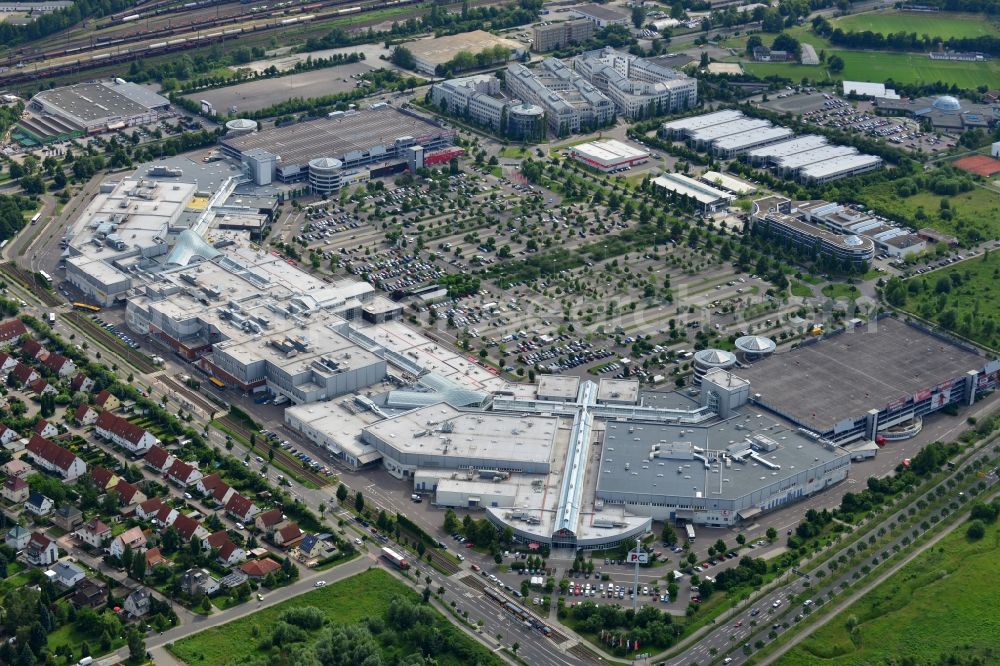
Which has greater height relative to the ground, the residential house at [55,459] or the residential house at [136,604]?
the residential house at [55,459]

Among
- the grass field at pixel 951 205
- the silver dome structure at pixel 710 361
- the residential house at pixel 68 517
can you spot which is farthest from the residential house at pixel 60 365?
the grass field at pixel 951 205

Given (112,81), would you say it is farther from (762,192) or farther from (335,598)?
(335,598)

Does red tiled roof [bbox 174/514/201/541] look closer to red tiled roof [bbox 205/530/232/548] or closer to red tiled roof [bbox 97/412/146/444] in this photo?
red tiled roof [bbox 205/530/232/548]

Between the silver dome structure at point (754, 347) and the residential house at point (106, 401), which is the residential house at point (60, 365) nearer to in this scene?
the residential house at point (106, 401)

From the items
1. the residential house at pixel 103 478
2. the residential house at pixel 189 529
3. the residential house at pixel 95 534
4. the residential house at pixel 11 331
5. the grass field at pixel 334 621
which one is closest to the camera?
the grass field at pixel 334 621

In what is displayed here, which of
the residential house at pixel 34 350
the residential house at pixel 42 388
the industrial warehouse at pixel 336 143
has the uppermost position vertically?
the industrial warehouse at pixel 336 143

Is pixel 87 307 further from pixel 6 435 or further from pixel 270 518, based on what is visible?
pixel 270 518

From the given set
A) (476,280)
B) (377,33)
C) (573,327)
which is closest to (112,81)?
(377,33)
